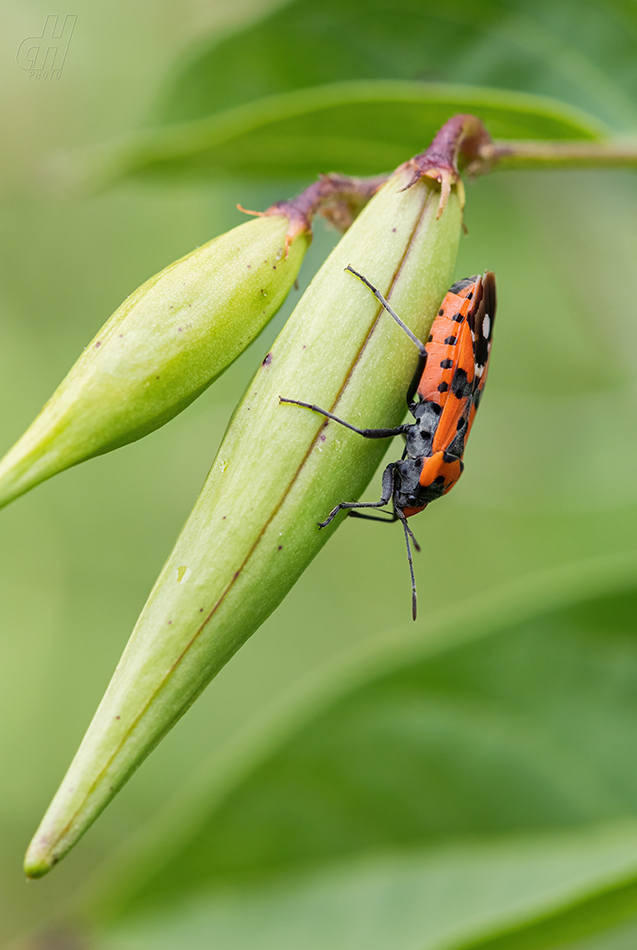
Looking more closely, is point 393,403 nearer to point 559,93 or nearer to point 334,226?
point 334,226

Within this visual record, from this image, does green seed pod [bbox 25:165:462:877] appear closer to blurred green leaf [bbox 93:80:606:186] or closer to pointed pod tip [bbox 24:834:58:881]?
pointed pod tip [bbox 24:834:58:881]

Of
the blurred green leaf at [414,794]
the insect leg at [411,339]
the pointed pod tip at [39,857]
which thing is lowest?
the pointed pod tip at [39,857]

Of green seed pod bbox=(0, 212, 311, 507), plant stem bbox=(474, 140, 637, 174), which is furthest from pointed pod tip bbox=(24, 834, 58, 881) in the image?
plant stem bbox=(474, 140, 637, 174)

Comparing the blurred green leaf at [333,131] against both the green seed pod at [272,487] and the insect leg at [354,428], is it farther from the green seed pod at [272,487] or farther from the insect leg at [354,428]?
the insect leg at [354,428]

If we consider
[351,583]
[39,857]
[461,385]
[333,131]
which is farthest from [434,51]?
[351,583]

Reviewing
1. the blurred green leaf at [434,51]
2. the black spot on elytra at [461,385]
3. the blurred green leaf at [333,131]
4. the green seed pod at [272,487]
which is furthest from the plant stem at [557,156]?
the blurred green leaf at [434,51]

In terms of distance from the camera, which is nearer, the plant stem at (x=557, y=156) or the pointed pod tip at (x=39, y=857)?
the pointed pod tip at (x=39, y=857)

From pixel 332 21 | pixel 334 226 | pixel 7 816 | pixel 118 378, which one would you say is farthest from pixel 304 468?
pixel 7 816
